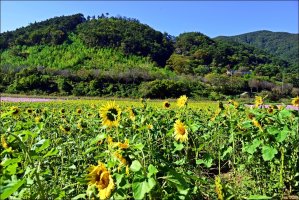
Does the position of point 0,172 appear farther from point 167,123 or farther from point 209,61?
point 209,61

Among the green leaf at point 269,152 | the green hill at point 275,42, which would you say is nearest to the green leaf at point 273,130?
the green leaf at point 269,152

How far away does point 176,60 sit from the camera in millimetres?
73250

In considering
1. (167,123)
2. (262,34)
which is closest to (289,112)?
(167,123)

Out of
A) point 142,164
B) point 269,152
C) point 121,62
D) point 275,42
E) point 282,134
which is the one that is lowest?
point 269,152

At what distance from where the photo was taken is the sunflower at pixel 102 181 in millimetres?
1777

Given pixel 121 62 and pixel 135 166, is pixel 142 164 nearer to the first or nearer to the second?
pixel 135 166

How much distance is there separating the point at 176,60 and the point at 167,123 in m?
68.3

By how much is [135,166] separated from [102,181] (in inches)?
6.2

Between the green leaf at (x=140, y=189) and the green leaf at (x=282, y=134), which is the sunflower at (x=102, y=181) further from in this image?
the green leaf at (x=282, y=134)

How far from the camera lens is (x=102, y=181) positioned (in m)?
1.82

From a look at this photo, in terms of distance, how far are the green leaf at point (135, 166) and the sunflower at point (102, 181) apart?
10cm

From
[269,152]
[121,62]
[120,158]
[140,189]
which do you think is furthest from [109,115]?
[121,62]

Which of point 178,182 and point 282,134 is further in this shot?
point 282,134

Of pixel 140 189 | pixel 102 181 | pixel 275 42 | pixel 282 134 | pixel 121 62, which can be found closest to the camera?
pixel 140 189
